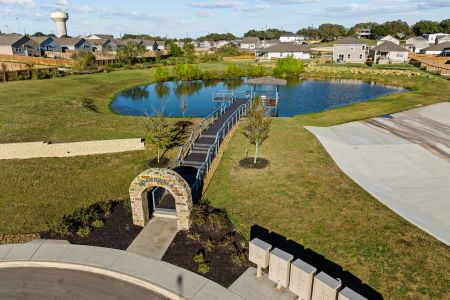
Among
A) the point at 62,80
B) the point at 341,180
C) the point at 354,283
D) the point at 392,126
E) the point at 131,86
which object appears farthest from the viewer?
the point at 131,86

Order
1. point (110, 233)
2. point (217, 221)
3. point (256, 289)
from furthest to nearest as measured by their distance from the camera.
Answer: point (217, 221), point (110, 233), point (256, 289)

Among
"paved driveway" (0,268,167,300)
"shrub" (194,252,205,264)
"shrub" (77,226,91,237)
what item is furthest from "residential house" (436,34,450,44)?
"paved driveway" (0,268,167,300)

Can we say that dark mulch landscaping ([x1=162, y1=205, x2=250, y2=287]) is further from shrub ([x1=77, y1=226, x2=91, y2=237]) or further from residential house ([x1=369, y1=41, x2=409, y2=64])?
residential house ([x1=369, y1=41, x2=409, y2=64])

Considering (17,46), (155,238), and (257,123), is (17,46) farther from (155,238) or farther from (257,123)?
(155,238)

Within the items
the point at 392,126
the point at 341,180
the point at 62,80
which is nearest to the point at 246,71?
the point at 62,80

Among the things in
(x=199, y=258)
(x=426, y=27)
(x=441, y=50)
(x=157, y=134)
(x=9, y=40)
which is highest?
(x=426, y=27)

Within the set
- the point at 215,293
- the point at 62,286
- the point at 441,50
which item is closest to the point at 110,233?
the point at 62,286

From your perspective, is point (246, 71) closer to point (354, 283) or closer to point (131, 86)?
point (131, 86)
